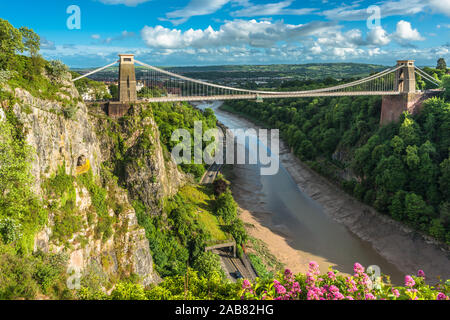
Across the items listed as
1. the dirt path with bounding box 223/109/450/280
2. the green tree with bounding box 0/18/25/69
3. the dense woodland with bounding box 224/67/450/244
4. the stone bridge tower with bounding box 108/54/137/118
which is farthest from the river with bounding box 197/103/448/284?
the green tree with bounding box 0/18/25/69

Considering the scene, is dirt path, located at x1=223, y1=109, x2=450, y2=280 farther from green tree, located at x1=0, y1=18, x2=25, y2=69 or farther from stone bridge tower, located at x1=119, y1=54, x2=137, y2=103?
green tree, located at x1=0, y1=18, x2=25, y2=69

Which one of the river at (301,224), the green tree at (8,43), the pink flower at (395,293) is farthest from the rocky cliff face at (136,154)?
the pink flower at (395,293)

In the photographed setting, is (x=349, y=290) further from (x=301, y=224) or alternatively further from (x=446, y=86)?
(x=446, y=86)

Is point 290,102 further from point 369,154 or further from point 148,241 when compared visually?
point 148,241

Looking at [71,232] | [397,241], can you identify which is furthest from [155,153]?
[397,241]

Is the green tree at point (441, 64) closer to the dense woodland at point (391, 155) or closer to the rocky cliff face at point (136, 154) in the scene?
the dense woodland at point (391, 155)
